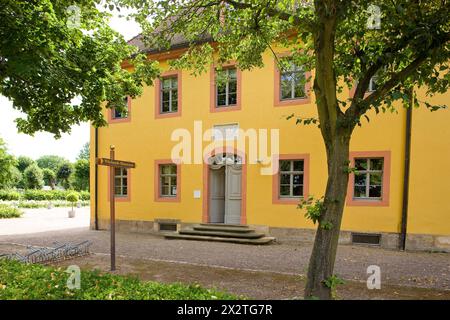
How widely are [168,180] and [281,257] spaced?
246 inches

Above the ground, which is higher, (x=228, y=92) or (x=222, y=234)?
(x=228, y=92)

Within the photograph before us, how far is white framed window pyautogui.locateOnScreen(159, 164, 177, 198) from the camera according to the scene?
44.4ft

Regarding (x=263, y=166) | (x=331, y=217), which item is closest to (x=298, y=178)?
(x=263, y=166)

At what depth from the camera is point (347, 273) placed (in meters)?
7.10

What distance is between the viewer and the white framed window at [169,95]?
13.6m

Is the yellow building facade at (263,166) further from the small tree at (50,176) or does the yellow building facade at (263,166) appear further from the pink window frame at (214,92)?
the small tree at (50,176)

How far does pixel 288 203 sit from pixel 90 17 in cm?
771

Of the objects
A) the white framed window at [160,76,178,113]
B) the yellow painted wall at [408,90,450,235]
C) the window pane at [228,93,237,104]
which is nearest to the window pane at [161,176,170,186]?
the white framed window at [160,76,178,113]

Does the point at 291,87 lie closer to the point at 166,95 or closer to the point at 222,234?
the point at 166,95

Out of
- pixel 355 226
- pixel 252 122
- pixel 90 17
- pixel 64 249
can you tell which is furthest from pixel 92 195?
pixel 355 226

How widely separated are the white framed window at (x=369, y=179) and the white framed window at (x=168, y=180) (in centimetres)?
656

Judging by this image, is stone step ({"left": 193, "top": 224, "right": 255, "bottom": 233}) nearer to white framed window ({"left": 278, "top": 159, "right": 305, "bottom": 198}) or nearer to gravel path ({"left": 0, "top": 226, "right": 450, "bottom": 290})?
gravel path ({"left": 0, "top": 226, "right": 450, "bottom": 290})

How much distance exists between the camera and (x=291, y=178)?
1152cm

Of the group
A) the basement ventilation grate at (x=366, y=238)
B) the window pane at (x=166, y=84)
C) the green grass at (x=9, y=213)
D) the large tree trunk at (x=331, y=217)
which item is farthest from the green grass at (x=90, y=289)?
the green grass at (x=9, y=213)
